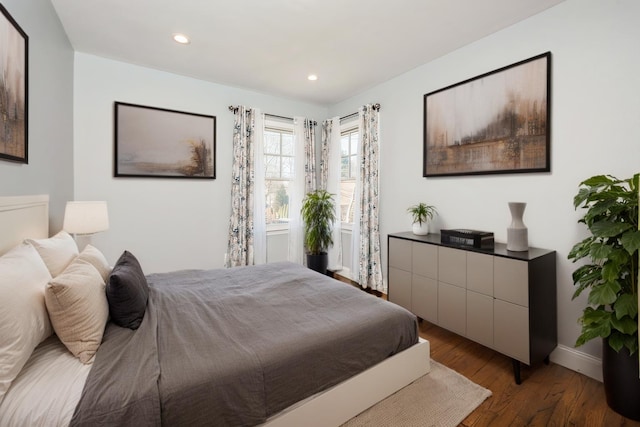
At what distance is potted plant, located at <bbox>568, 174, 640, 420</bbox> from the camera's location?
163 centimetres

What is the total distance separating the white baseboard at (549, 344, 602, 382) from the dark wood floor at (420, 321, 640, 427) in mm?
40

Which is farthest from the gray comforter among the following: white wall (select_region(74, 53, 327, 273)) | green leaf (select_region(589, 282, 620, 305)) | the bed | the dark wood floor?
white wall (select_region(74, 53, 327, 273))

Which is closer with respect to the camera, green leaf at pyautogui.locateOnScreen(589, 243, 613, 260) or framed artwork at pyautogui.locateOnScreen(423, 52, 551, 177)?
green leaf at pyautogui.locateOnScreen(589, 243, 613, 260)

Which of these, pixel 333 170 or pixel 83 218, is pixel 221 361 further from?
pixel 333 170

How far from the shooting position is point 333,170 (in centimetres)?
447

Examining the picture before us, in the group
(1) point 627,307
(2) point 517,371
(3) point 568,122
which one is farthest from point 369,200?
(1) point 627,307

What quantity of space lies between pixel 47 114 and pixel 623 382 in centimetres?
432

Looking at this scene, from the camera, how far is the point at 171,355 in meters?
1.33

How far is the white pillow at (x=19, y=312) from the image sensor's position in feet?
3.37

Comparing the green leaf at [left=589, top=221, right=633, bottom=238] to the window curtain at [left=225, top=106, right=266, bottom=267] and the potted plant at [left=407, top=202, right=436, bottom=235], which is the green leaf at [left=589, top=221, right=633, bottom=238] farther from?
the window curtain at [left=225, top=106, right=266, bottom=267]

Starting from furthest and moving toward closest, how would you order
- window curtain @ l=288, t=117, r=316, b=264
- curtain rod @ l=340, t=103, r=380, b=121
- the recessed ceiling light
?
window curtain @ l=288, t=117, r=316, b=264 < curtain rod @ l=340, t=103, r=380, b=121 < the recessed ceiling light

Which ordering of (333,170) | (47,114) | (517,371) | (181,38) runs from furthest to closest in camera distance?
(333,170)
(181,38)
(47,114)
(517,371)

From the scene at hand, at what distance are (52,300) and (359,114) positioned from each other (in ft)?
12.0

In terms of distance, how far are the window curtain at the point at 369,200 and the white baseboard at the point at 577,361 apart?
180cm
